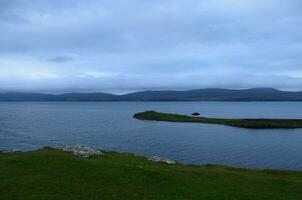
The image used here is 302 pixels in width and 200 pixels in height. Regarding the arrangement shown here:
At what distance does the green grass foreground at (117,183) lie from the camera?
24.8 m

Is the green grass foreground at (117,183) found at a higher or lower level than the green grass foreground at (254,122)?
higher

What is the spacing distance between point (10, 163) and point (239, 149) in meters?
51.9

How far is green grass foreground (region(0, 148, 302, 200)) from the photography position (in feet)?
81.3

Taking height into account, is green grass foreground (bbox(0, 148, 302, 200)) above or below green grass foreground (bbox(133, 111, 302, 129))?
above

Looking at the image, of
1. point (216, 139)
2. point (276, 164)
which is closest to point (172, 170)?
point (276, 164)

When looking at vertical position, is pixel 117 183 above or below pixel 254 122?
above

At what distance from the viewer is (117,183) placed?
2753cm

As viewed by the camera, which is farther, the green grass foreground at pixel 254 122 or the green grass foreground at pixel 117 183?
the green grass foreground at pixel 254 122

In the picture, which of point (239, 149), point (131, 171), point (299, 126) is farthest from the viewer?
point (299, 126)

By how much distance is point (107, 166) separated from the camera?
108ft

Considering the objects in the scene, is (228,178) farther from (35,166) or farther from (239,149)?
(239,149)

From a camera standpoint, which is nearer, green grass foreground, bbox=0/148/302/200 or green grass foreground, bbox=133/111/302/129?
green grass foreground, bbox=0/148/302/200

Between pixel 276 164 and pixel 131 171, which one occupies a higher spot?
pixel 131 171

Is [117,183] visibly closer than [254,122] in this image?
Yes
